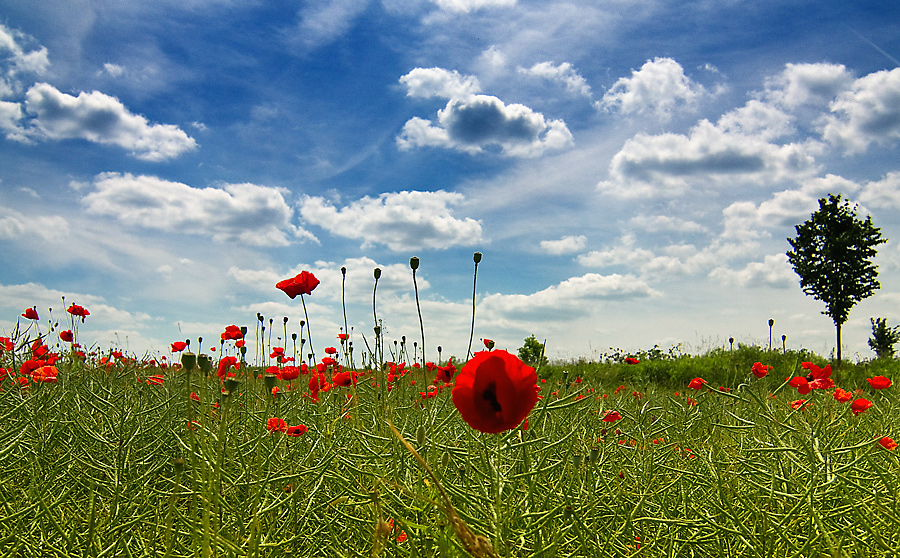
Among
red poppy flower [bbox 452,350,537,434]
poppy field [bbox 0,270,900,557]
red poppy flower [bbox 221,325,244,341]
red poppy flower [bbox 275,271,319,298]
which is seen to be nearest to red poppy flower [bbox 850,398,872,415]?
poppy field [bbox 0,270,900,557]

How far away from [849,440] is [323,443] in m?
2.31

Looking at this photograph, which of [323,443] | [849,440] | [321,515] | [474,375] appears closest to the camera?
[474,375]

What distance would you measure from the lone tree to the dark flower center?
2646cm

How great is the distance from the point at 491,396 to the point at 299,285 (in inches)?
64.8

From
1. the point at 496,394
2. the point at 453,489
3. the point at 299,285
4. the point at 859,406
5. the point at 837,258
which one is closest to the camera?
the point at 496,394

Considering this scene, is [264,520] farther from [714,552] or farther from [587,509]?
[714,552]

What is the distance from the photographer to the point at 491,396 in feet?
3.47

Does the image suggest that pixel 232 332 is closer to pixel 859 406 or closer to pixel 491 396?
pixel 491 396

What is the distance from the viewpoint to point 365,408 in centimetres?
300

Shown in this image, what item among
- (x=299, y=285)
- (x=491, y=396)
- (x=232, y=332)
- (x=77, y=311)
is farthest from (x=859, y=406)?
(x=77, y=311)

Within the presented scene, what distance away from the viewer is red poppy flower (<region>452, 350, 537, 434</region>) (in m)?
1.03

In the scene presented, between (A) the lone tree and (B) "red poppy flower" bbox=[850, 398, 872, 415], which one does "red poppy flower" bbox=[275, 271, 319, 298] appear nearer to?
(B) "red poppy flower" bbox=[850, 398, 872, 415]

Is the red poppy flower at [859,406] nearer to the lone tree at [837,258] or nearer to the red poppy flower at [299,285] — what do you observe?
the red poppy flower at [299,285]

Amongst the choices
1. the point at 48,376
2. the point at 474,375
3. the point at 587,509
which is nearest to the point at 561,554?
the point at 587,509
